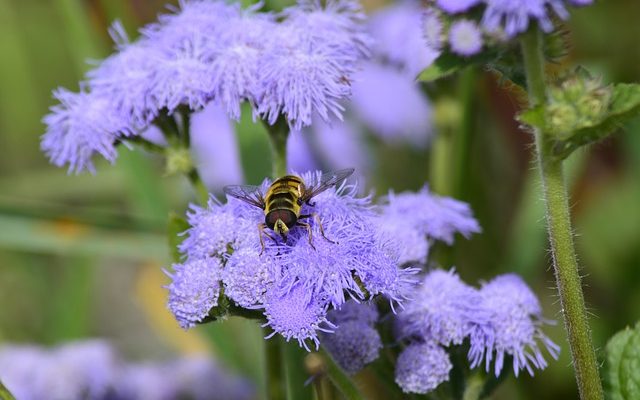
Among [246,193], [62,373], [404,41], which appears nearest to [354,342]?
[246,193]

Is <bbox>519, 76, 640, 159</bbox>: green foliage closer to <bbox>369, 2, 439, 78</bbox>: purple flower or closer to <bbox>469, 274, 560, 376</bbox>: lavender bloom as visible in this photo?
<bbox>469, 274, 560, 376</bbox>: lavender bloom

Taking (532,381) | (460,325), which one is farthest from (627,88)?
(532,381)

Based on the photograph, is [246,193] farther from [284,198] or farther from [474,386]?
[474,386]

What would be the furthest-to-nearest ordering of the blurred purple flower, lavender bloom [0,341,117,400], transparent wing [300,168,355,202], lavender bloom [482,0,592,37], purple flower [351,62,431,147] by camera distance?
purple flower [351,62,431,147], the blurred purple flower, lavender bloom [0,341,117,400], transparent wing [300,168,355,202], lavender bloom [482,0,592,37]

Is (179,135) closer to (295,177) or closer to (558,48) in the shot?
(295,177)

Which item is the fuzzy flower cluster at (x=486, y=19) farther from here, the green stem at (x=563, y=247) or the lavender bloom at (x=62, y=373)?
the lavender bloom at (x=62, y=373)

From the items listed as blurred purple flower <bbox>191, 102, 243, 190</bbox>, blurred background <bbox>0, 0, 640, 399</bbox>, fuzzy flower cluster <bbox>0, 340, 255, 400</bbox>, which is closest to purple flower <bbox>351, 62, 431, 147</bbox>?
blurred background <bbox>0, 0, 640, 399</bbox>
